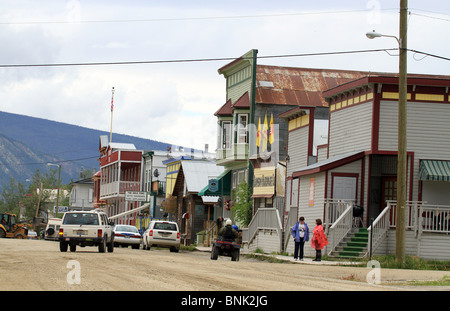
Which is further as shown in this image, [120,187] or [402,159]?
[120,187]

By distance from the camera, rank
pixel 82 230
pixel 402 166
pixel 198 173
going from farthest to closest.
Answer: pixel 198 173, pixel 82 230, pixel 402 166

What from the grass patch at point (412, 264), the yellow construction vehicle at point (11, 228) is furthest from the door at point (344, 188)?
A: the yellow construction vehicle at point (11, 228)

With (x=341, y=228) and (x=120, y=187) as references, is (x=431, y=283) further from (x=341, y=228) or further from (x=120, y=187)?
(x=120, y=187)

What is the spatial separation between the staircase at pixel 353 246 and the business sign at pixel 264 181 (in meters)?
10.8

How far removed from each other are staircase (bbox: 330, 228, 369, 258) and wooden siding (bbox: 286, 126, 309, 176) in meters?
7.83

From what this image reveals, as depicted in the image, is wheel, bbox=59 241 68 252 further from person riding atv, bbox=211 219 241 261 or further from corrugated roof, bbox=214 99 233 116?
corrugated roof, bbox=214 99 233 116

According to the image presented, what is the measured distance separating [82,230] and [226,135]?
74.0 feet

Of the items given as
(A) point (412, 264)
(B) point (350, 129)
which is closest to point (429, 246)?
Result: (A) point (412, 264)

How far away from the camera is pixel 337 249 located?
32.2m

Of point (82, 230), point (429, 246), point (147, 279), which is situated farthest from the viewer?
point (82, 230)

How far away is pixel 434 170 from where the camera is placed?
32.2m

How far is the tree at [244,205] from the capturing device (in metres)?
48.4

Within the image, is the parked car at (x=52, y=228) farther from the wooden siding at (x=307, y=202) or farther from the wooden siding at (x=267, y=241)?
the wooden siding at (x=307, y=202)
